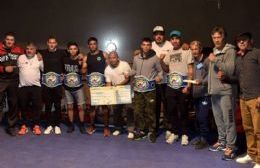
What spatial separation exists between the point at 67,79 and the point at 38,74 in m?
0.45

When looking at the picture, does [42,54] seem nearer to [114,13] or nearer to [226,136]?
[114,13]

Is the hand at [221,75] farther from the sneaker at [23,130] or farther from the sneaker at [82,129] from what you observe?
the sneaker at [23,130]

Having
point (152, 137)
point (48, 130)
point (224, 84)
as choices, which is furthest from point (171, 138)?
point (48, 130)

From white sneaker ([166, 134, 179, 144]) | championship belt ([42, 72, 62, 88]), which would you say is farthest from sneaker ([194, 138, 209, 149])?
championship belt ([42, 72, 62, 88])

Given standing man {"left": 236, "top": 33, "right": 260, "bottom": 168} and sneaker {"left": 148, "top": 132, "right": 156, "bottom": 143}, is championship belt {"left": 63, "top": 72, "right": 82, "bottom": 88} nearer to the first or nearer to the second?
sneaker {"left": 148, "top": 132, "right": 156, "bottom": 143}

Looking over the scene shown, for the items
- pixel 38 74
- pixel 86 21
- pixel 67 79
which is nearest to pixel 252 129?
pixel 67 79

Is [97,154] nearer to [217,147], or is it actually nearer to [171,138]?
[171,138]

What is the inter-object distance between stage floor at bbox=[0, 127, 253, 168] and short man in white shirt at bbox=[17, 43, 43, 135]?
1.48 ft

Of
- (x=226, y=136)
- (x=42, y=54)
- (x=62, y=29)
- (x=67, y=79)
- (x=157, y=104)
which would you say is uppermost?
(x=62, y=29)

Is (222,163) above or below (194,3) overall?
below

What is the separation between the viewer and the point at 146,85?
448cm

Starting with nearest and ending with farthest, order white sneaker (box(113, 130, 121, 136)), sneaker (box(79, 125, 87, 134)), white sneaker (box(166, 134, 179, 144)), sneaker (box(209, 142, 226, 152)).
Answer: sneaker (box(209, 142, 226, 152)) < white sneaker (box(166, 134, 179, 144)) < white sneaker (box(113, 130, 121, 136)) < sneaker (box(79, 125, 87, 134))

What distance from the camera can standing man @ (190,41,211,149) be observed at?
4117mm

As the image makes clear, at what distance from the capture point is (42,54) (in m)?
4.89
